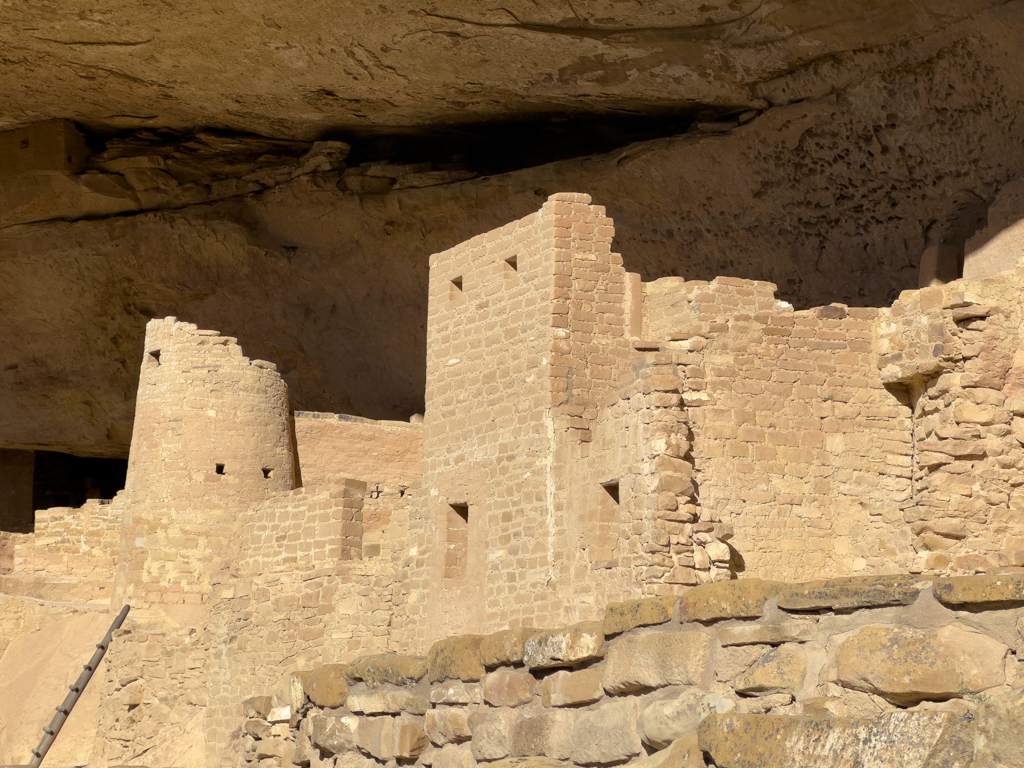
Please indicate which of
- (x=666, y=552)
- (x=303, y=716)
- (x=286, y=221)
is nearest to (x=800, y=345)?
(x=666, y=552)

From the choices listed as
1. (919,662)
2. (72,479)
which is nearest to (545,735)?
(919,662)

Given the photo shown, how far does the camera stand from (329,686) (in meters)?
6.04

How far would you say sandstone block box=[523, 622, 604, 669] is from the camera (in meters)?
4.73

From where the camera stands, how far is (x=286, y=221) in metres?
20.3

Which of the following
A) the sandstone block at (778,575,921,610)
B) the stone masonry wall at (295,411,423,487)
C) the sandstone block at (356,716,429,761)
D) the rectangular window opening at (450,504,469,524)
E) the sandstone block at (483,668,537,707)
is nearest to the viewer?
the sandstone block at (778,575,921,610)

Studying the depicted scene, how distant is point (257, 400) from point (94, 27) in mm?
4510

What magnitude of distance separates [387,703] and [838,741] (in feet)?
8.23

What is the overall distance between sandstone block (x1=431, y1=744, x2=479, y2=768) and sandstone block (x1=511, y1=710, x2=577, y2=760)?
305 mm

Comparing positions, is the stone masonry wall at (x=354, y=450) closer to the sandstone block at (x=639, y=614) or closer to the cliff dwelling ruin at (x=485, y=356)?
the cliff dwelling ruin at (x=485, y=356)

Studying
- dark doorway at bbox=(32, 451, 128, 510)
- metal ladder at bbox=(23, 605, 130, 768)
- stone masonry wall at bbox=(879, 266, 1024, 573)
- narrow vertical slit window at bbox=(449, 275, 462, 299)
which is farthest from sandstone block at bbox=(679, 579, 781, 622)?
dark doorway at bbox=(32, 451, 128, 510)

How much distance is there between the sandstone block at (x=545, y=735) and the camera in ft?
15.6

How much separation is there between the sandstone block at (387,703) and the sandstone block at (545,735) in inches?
26.0

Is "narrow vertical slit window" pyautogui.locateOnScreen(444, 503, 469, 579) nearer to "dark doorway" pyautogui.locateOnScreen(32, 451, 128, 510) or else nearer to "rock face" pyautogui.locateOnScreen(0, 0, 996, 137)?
"rock face" pyautogui.locateOnScreen(0, 0, 996, 137)

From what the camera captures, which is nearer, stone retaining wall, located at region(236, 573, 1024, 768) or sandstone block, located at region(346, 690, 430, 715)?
stone retaining wall, located at region(236, 573, 1024, 768)
